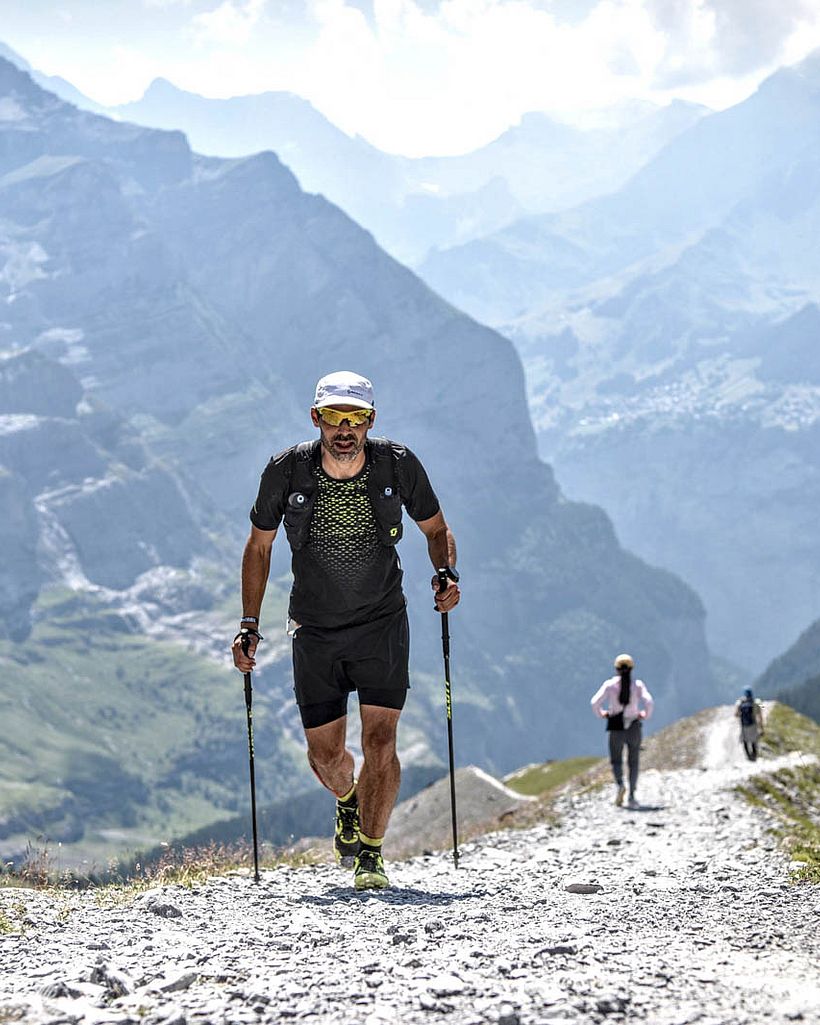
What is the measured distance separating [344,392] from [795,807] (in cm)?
2231

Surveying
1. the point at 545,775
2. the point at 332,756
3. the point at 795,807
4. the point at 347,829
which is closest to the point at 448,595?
the point at 332,756

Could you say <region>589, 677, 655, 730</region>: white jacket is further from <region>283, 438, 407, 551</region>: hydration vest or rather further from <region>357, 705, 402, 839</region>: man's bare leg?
<region>283, 438, 407, 551</region>: hydration vest

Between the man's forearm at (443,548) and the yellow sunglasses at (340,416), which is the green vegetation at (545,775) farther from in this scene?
the yellow sunglasses at (340,416)

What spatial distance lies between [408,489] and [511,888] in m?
4.01

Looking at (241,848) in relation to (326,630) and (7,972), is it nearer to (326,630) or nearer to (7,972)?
(326,630)

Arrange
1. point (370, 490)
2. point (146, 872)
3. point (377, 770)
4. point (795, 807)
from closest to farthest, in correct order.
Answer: point (370, 490)
point (377, 770)
point (146, 872)
point (795, 807)

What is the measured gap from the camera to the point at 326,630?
34.0 feet

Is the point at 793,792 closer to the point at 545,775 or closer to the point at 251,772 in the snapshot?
the point at 251,772

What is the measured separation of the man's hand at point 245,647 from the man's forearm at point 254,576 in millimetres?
179

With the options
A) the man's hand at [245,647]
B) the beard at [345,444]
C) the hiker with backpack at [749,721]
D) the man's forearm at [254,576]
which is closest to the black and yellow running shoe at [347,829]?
the man's hand at [245,647]

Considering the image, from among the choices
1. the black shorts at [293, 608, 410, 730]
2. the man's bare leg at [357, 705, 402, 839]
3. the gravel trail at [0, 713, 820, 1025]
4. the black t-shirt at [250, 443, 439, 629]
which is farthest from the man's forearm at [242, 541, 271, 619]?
the gravel trail at [0, 713, 820, 1025]

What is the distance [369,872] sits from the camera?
11023 mm

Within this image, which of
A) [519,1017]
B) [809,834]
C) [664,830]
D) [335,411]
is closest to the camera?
[519,1017]

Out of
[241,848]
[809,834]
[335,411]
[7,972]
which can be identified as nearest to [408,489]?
[335,411]
